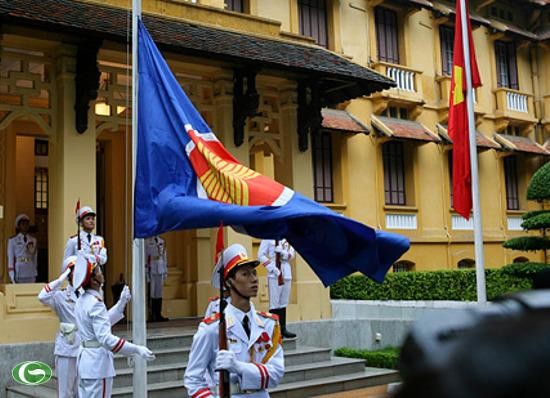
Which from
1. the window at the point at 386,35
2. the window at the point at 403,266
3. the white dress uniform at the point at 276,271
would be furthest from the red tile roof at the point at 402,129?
the white dress uniform at the point at 276,271

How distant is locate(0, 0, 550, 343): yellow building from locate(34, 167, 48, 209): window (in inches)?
1.3

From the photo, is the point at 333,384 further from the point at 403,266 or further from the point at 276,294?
the point at 403,266

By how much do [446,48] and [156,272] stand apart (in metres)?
15.2

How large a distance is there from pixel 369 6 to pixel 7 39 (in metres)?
13.7

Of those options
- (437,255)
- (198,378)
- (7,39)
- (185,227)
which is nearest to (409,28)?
(437,255)

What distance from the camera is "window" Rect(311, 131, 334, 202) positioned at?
2072cm

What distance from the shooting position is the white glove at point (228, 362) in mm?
4598

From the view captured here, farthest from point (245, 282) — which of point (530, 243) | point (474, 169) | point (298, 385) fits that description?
point (530, 243)

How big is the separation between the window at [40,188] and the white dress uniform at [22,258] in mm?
3173

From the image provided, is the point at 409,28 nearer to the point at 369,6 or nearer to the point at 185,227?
the point at 369,6

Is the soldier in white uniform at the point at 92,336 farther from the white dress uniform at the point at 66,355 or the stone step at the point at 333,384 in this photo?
the stone step at the point at 333,384

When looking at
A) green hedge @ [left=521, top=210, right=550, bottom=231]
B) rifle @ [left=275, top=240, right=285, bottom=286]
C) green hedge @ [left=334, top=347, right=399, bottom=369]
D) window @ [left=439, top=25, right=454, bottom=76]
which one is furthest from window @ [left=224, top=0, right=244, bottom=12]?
green hedge @ [left=334, top=347, right=399, bottom=369]

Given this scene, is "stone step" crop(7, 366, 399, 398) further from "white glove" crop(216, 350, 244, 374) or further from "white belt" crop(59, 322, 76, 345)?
"white glove" crop(216, 350, 244, 374)

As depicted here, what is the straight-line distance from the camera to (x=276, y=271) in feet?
43.2
